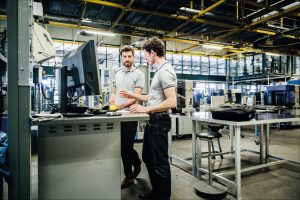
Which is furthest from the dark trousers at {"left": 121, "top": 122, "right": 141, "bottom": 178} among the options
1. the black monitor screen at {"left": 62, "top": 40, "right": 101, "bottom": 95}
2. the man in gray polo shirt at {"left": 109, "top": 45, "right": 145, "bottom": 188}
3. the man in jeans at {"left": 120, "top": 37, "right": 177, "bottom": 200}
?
the black monitor screen at {"left": 62, "top": 40, "right": 101, "bottom": 95}

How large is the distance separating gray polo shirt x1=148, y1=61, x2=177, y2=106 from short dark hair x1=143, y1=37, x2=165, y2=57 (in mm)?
127

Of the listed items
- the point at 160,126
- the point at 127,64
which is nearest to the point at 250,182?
the point at 160,126

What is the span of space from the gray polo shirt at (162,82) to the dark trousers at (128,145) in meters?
0.45

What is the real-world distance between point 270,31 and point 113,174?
24.6 feet

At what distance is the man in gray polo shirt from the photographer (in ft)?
7.47

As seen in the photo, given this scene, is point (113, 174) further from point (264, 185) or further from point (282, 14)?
point (282, 14)

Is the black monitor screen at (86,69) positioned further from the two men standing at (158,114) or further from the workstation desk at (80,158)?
the two men standing at (158,114)

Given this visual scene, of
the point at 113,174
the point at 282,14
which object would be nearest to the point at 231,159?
the point at 113,174

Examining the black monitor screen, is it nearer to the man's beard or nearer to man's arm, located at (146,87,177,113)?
man's arm, located at (146,87,177,113)

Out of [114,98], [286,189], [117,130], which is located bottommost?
[286,189]

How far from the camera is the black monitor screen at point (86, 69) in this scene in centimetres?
136

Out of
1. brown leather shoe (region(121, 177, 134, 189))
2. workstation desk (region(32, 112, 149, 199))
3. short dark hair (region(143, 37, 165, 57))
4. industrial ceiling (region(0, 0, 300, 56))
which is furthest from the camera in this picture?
industrial ceiling (region(0, 0, 300, 56))

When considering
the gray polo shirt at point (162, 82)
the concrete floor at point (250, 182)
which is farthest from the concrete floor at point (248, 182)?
the gray polo shirt at point (162, 82)

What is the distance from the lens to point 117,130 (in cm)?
144
